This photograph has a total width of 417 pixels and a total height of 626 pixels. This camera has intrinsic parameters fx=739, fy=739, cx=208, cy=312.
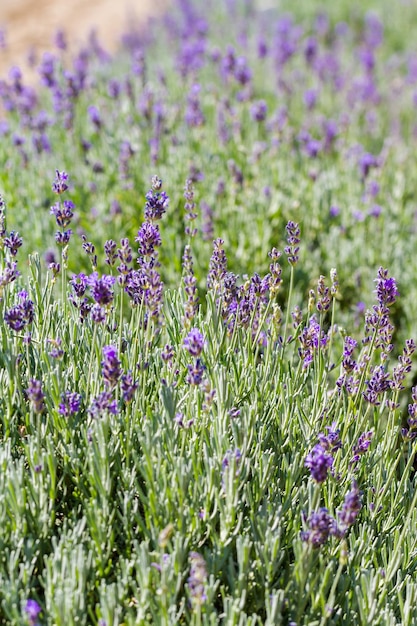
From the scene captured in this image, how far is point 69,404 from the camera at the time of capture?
2.01m

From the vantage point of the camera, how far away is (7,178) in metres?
4.45

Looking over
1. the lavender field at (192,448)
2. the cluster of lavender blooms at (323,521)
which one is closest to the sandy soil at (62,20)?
the lavender field at (192,448)

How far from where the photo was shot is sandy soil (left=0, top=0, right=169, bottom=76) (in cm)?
997

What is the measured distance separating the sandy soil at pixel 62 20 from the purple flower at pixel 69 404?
802cm

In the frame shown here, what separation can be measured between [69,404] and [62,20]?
10955 millimetres

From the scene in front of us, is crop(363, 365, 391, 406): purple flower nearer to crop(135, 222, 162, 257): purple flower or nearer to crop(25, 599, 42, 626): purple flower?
crop(135, 222, 162, 257): purple flower

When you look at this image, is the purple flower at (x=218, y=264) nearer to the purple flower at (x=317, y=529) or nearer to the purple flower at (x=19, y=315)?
the purple flower at (x=19, y=315)

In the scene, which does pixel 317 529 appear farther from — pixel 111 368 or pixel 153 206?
pixel 153 206

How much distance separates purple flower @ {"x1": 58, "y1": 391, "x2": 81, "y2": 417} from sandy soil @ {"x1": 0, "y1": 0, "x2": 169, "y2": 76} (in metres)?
8.02

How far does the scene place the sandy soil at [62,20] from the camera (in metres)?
9.97

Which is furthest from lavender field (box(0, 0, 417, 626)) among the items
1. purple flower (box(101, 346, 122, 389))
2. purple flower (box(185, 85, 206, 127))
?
A: purple flower (box(185, 85, 206, 127))

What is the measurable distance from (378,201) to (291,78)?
2.74 metres

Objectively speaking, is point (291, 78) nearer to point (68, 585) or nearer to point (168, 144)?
point (168, 144)

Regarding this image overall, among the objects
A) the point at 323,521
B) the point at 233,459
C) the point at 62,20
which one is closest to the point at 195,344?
the point at 233,459
